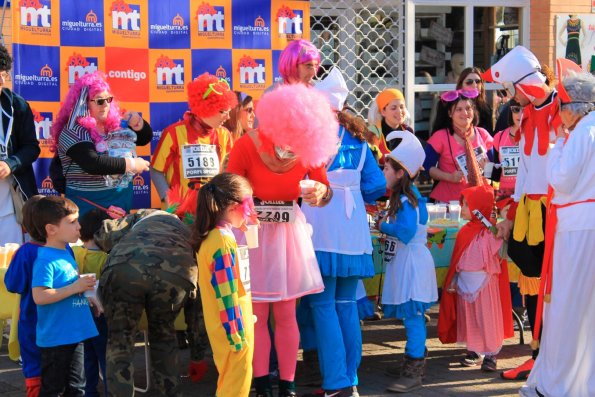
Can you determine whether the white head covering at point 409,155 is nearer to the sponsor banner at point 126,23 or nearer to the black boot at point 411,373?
the black boot at point 411,373

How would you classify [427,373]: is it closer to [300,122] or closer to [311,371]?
[311,371]

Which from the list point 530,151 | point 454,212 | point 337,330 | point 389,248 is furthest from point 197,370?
point 530,151

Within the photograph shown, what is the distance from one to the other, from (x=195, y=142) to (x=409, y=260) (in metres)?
1.65

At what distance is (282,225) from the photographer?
17.2 ft

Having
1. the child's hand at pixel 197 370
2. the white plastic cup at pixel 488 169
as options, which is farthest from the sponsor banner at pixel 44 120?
the white plastic cup at pixel 488 169

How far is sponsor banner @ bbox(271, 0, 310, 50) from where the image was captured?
26.8 ft

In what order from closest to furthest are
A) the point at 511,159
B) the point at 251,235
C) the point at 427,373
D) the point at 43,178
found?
the point at 251,235
the point at 427,373
the point at 511,159
the point at 43,178

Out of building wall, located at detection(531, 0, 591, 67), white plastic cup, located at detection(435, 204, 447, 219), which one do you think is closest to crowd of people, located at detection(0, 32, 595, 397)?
white plastic cup, located at detection(435, 204, 447, 219)

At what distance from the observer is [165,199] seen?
6301 mm

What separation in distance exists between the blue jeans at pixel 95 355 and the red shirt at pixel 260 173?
1149 mm

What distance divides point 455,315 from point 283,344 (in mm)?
1555

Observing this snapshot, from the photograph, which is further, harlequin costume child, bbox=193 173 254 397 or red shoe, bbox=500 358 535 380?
red shoe, bbox=500 358 535 380

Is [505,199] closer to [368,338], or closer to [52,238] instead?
[368,338]

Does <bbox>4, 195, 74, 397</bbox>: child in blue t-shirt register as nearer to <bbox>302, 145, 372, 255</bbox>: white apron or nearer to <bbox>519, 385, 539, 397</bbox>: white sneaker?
<bbox>302, 145, 372, 255</bbox>: white apron
